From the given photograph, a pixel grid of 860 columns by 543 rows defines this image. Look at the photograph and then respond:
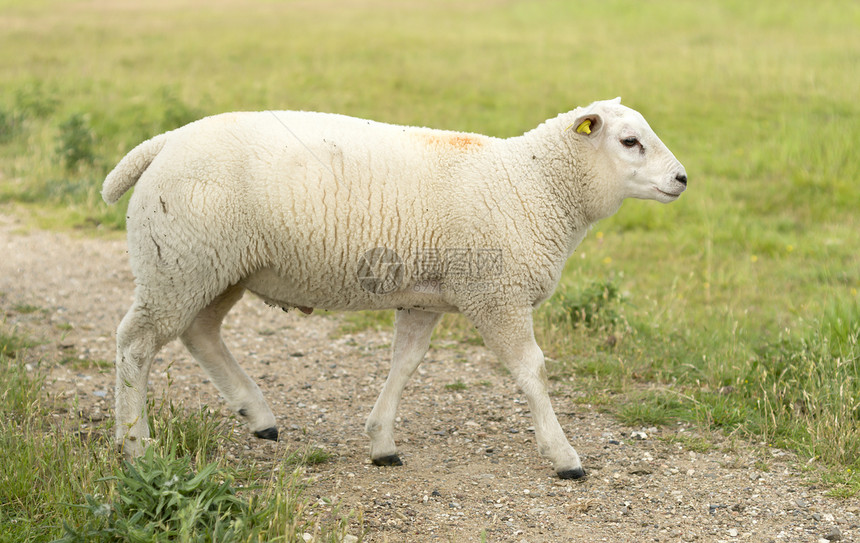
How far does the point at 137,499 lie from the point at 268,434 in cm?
152

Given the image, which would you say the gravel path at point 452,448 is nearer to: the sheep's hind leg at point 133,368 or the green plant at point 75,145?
the sheep's hind leg at point 133,368

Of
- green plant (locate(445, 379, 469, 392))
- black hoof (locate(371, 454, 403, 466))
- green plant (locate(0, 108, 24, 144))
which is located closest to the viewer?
black hoof (locate(371, 454, 403, 466))

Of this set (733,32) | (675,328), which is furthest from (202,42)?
(675,328)

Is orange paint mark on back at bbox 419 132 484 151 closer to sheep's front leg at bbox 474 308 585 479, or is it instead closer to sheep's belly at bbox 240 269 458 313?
sheep's belly at bbox 240 269 458 313

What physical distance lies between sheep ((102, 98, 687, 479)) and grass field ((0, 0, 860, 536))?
1.54 m

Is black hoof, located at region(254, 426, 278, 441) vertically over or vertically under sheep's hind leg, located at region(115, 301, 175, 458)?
under

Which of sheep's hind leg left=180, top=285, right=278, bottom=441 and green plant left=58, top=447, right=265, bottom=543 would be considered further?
sheep's hind leg left=180, top=285, right=278, bottom=441

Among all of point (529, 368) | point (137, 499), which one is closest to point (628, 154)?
point (529, 368)

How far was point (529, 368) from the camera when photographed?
4586 mm

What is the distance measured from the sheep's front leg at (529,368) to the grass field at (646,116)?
40.8 inches

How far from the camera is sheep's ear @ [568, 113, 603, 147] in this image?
14.8 feet

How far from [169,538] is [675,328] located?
14.4 feet

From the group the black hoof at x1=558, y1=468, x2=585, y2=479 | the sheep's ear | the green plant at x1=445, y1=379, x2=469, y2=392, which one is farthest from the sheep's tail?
the black hoof at x1=558, y1=468, x2=585, y2=479

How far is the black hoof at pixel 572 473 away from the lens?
465cm
